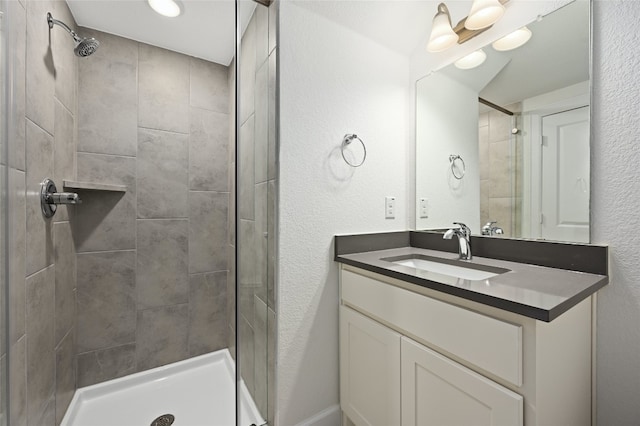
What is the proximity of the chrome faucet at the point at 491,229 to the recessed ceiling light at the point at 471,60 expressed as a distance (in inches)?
31.7

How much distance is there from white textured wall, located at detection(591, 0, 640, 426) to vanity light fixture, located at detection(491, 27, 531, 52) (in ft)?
0.73

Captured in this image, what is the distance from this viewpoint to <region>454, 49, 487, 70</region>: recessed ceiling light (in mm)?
1326

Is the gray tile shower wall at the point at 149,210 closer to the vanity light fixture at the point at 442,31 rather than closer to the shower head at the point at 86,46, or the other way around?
the shower head at the point at 86,46

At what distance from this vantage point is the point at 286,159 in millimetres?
1223

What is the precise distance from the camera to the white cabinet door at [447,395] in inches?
27.5

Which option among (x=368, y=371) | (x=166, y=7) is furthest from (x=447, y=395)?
(x=166, y=7)

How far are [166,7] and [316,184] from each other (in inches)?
53.9

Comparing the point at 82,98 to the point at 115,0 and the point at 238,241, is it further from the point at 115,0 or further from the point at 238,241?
the point at 238,241

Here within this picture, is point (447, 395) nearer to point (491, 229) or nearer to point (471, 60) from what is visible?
point (491, 229)

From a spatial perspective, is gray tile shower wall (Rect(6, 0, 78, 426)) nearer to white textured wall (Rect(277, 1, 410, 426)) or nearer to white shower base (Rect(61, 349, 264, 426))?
white shower base (Rect(61, 349, 264, 426))

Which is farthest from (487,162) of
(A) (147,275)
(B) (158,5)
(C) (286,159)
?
(A) (147,275)

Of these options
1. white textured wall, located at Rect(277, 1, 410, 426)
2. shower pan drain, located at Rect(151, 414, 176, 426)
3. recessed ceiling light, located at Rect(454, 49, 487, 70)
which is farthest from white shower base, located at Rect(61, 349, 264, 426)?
recessed ceiling light, located at Rect(454, 49, 487, 70)

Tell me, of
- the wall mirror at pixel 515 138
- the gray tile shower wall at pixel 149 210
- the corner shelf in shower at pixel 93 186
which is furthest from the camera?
the gray tile shower wall at pixel 149 210

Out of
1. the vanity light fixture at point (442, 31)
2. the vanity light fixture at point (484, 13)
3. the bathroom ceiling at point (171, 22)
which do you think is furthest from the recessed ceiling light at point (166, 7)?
the vanity light fixture at point (484, 13)
